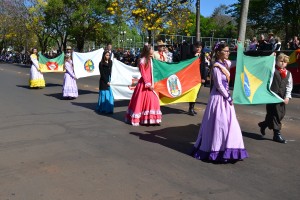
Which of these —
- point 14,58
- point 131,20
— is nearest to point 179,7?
point 131,20

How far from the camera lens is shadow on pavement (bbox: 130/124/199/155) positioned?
21.6 ft

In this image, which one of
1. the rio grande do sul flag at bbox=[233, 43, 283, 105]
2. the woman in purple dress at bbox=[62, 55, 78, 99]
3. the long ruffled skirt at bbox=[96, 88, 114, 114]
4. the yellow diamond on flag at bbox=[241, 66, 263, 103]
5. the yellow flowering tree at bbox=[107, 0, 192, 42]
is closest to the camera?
the rio grande do sul flag at bbox=[233, 43, 283, 105]

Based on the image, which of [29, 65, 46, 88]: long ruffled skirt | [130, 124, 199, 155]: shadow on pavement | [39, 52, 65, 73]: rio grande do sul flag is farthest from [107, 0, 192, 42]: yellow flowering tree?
[130, 124, 199, 155]: shadow on pavement

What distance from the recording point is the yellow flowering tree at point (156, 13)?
2594 centimetres

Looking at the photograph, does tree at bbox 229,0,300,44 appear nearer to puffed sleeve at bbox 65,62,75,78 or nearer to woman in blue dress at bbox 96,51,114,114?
puffed sleeve at bbox 65,62,75,78

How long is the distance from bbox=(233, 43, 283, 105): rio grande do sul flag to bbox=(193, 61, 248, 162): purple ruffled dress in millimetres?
715

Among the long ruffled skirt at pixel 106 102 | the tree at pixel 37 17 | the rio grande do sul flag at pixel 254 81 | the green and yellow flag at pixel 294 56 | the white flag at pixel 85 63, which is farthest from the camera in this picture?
the tree at pixel 37 17

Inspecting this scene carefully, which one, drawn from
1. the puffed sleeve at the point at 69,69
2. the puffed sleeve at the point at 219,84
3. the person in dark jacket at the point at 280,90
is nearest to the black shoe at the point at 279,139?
the person in dark jacket at the point at 280,90

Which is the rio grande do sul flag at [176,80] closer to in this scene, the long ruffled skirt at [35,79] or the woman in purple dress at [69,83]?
the woman in purple dress at [69,83]

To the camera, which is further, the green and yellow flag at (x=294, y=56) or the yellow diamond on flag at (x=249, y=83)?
the green and yellow flag at (x=294, y=56)

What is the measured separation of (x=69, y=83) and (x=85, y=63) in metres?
1.28

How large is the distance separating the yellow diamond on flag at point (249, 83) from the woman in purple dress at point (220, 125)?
84cm

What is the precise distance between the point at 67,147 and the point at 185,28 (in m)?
23.5

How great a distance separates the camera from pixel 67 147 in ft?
21.1
